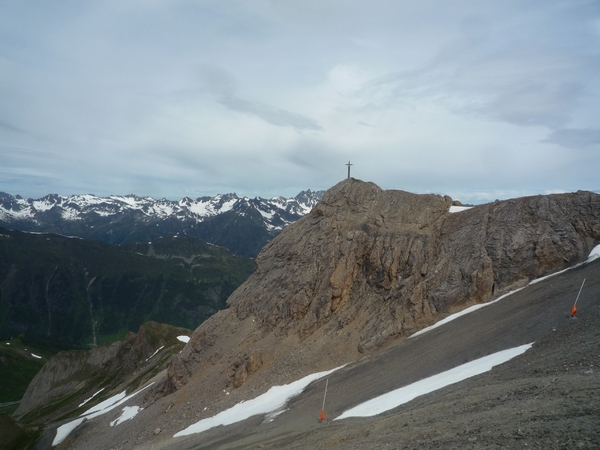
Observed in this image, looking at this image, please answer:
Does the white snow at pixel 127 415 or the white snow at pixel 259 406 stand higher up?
the white snow at pixel 259 406

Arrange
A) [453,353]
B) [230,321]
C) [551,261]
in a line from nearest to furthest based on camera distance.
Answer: [453,353] < [551,261] < [230,321]

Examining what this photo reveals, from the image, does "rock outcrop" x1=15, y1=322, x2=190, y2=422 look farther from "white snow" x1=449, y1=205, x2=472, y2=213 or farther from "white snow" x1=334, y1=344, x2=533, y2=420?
"white snow" x1=449, y1=205, x2=472, y2=213

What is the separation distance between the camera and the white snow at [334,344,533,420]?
76.3ft

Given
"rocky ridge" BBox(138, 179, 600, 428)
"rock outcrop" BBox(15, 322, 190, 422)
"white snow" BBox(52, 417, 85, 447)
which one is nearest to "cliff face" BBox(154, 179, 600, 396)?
"rocky ridge" BBox(138, 179, 600, 428)

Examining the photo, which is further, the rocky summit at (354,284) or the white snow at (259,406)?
the rocky summit at (354,284)

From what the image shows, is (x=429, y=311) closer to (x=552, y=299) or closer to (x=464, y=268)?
(x=464, y=268)

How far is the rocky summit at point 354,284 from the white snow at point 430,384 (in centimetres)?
584

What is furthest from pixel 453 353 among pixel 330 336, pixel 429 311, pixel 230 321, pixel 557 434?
pixel 230 321

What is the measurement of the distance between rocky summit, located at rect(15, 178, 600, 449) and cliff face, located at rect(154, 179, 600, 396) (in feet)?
0.40

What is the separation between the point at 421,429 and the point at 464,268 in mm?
23687

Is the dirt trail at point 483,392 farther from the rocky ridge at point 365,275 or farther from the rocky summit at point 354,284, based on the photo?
the rocky ridge at point 365,275

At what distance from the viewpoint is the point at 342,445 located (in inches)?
741

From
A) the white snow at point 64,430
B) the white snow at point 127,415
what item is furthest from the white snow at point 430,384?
the white snow at point 64,430

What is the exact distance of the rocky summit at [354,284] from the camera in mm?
35625
